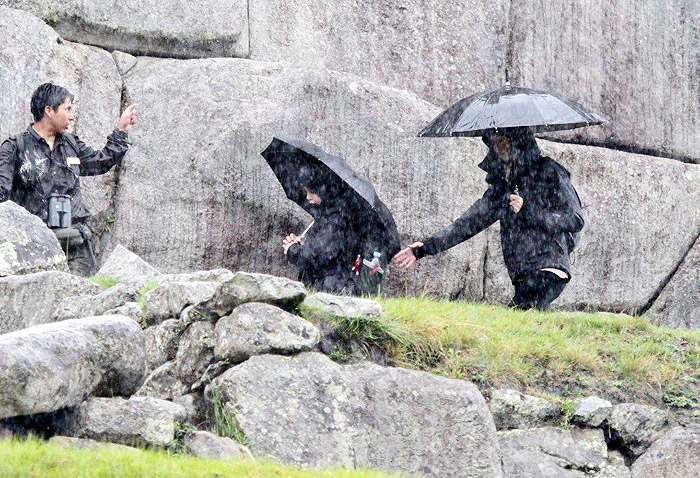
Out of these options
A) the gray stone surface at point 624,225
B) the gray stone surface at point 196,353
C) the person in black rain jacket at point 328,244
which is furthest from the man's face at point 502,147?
the gray stone surface at point 196,353

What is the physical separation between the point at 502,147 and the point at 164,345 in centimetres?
346

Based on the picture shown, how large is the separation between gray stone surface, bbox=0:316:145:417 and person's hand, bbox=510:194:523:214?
3943mm

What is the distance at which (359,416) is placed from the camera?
21.3 feet

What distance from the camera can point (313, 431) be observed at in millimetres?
6211

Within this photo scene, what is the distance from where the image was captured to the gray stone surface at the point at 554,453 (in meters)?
7.03

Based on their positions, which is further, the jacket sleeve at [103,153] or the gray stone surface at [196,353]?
the jacket sleeve at [103,153]

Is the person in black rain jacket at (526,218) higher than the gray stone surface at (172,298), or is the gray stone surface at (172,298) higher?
the person in black rain jacket at (526,218)

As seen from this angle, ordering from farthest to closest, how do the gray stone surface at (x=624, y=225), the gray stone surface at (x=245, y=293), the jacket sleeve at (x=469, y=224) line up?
the gray stone surface at (x=624, y=225), the jacket sleeve at (x=469, y=224), the gray stone surface at (x=245, y=293)

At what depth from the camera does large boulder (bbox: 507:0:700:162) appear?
39.7ft

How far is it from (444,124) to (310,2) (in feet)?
8.30

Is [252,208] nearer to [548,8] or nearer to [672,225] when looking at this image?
[548,8]

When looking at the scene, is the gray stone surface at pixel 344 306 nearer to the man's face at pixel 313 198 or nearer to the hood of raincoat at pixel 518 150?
the man's face at pixel 313 198

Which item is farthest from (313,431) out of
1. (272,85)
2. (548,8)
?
(548,8)

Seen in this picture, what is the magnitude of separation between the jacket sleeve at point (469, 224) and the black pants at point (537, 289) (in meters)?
0.53
